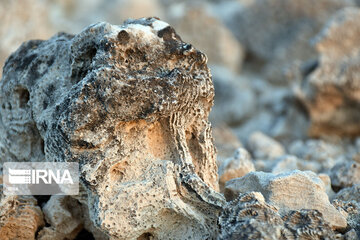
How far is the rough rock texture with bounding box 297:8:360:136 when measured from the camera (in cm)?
571

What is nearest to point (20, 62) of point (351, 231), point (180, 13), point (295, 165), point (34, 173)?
point (34, 173)

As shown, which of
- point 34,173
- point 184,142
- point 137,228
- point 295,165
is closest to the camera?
point 137,228

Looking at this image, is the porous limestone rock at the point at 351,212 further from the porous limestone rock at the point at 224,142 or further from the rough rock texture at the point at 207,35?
the rough rock texture at the point at 207,35

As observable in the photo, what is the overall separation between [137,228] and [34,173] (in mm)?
661

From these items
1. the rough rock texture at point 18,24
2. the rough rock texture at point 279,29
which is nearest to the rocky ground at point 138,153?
the rough rock texture at point 18,24

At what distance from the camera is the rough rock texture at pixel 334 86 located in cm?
571

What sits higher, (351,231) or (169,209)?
(169,209)

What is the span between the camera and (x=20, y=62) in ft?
8.14

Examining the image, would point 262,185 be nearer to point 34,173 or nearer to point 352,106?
point 34,173

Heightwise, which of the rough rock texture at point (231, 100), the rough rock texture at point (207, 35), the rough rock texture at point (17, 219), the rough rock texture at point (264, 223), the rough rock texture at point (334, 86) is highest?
the rough rock texture at point (207, 35)

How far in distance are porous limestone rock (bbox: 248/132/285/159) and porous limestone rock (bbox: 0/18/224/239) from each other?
203 cm

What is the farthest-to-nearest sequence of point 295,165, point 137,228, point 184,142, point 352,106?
1. point 352,106
2. point 295,165
3. point 184,142
4. point 137,228

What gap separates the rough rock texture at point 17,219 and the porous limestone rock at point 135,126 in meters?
0.33

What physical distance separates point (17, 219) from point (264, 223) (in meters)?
1.11
